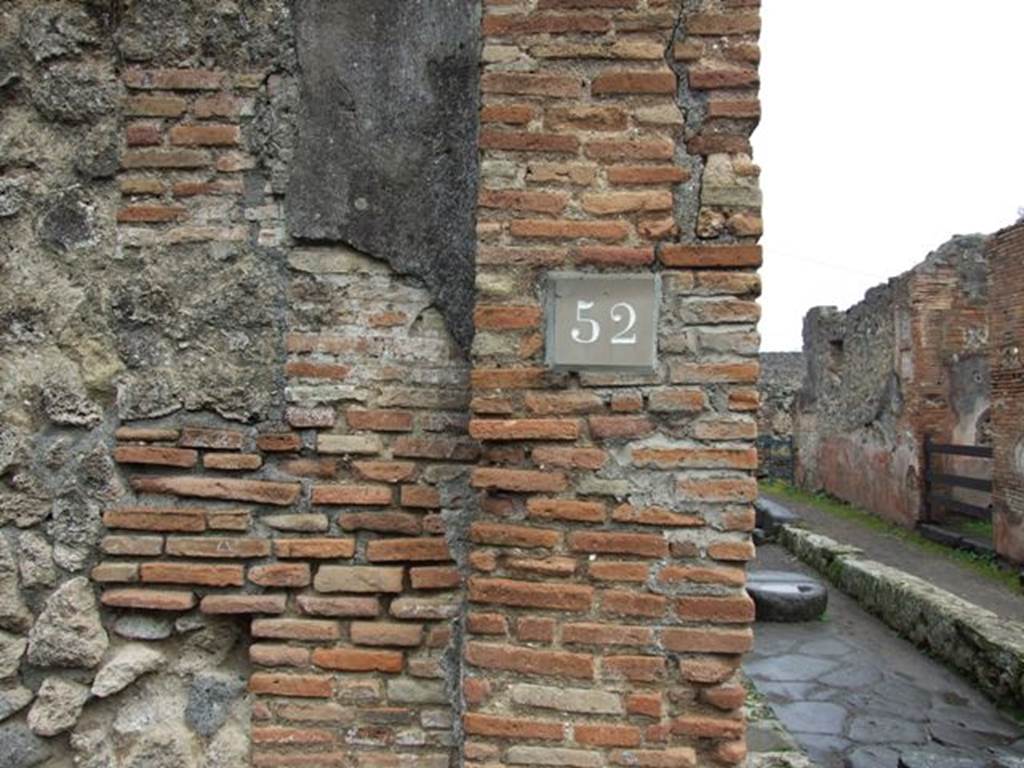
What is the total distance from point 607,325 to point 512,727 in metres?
1.04

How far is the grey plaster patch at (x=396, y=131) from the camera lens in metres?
2.49

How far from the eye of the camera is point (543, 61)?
2242 mm

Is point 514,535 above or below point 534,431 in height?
below

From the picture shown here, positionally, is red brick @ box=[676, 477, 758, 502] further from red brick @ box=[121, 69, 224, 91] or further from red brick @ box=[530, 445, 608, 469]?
red brick @ box=[121, 69, 224, 91]

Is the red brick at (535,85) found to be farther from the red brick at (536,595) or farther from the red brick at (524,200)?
the red brick at (536,595)

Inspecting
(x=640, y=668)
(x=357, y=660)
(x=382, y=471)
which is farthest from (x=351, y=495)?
(x=640, y=668)

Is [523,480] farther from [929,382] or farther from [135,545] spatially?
[929,382]

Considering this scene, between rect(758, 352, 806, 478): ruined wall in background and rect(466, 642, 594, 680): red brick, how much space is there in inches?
718

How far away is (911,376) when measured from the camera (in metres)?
11.3

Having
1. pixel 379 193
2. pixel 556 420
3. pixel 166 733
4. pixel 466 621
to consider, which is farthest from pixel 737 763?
pixel 379 193

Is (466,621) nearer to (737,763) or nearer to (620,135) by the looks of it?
(737,763)

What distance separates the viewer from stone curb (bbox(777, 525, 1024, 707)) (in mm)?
4637

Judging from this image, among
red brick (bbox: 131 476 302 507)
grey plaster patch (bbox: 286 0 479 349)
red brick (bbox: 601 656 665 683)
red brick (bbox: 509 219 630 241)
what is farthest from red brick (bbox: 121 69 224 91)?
red brick (bbox: 601 656 665 683)

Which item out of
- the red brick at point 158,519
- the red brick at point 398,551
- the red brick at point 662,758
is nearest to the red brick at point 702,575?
the red brick at point 662,758
